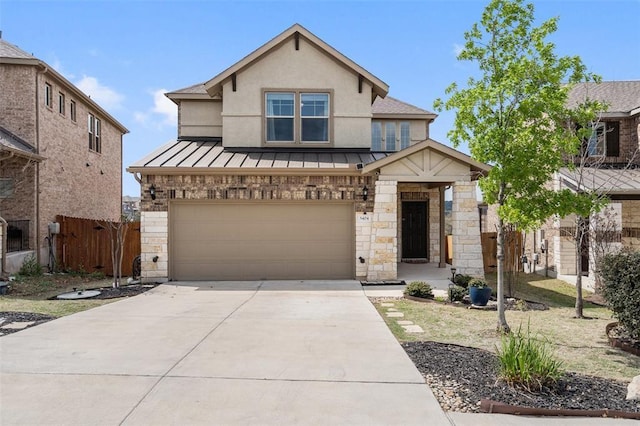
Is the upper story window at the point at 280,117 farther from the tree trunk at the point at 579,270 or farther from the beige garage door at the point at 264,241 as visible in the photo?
the tree trunk at the point at 579,270

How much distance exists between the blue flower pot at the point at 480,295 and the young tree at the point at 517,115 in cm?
241

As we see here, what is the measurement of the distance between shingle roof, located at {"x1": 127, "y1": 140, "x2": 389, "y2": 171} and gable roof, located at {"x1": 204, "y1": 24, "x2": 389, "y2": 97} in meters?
2.10

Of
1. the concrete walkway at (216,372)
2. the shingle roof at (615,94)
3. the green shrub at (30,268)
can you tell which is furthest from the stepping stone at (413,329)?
the shingle roof at (615,94)

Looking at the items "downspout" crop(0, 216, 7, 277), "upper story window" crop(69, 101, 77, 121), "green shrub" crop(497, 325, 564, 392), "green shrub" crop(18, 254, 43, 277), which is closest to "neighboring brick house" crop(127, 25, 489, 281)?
"downspout" crop(0, 216, 7, 277)

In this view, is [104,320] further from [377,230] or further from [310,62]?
[310,62]

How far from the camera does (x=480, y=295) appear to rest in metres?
9.91

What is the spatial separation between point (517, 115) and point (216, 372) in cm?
588

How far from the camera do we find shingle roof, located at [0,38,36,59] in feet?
50.1

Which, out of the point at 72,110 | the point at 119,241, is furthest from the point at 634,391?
the point at 72,110

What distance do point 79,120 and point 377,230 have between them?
14.5 m

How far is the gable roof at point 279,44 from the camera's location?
14.2 metres

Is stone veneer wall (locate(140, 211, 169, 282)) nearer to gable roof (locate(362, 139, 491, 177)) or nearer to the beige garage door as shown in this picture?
the beige garage door

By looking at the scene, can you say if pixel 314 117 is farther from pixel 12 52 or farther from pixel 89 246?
pixel 12 52

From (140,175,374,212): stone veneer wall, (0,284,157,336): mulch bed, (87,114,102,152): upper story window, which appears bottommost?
(0,284,157,336): mulch bed
